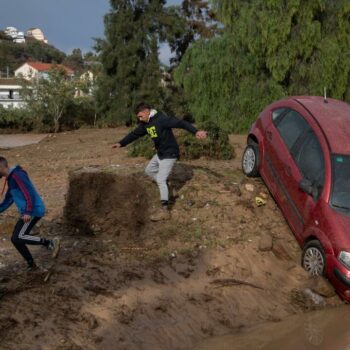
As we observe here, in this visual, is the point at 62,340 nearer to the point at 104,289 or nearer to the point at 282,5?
the point at 104,289

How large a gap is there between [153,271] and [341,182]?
8.80 ft

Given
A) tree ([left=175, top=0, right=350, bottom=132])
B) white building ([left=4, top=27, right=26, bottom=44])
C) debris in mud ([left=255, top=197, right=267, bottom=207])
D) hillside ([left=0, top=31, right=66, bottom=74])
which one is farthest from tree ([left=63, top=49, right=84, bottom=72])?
debris in mud ([left=255, top=197, right=267, bottom=207])

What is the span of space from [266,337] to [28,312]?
2.51 metres

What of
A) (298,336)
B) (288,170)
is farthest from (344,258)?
(288,170)

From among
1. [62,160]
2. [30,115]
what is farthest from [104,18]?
[62,160]

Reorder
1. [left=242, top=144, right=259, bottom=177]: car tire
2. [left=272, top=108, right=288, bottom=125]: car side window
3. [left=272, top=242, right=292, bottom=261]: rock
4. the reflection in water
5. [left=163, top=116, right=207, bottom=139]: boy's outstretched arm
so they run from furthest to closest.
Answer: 1. [left=242, top=144, right=259, bottom=177]: car tire
2. [left=272, top=108, right=288, bottom=125]: car side window
3. [left=163, top=116, right=207, bottom=139]: boy's outstretched arm
4. [left=272, top=242, right=292, bottom=261]: rock
5. the reflection in water

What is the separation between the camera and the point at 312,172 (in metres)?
7.13

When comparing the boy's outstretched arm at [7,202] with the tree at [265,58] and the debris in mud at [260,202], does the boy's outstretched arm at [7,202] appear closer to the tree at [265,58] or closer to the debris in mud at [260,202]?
the debris in mud at [260,202]

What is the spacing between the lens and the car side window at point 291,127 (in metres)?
7.82

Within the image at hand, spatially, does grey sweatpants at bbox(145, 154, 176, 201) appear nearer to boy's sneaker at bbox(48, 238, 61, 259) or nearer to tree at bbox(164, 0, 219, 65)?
boy's sneaker at bbox(48, 238, 61, 259)

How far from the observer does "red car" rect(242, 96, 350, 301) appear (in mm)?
6293

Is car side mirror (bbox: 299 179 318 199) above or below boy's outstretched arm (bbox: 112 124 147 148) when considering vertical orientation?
below

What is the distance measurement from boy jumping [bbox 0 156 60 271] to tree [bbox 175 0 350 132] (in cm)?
1647

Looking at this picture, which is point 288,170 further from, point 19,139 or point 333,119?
point 19,139
